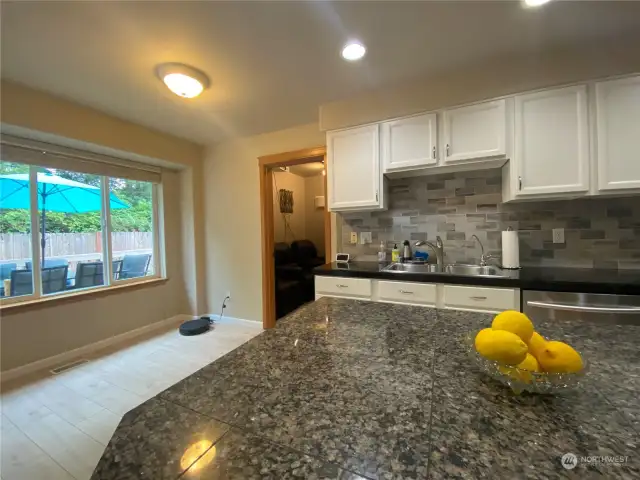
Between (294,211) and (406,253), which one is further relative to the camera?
(294,211)

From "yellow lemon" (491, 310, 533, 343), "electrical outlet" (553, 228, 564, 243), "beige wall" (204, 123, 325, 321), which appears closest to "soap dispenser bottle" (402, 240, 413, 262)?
"electrical outlet" (553, 228, 564, 243)

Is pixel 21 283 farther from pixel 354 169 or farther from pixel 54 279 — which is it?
pixel 354 169

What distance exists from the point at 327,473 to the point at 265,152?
3360mm

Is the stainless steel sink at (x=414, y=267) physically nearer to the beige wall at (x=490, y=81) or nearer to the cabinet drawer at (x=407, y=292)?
the cabinet drawer at (x=407, y=292)

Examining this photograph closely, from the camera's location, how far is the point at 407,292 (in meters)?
2.15

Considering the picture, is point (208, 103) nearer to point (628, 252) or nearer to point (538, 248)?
point (538, 248)

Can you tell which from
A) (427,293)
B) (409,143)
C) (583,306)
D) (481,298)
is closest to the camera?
(583,306)

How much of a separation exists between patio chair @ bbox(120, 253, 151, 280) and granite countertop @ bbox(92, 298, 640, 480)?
3.32m

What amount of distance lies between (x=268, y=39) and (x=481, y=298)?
2.24 meters

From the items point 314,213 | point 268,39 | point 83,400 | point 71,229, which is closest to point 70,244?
point 71,229

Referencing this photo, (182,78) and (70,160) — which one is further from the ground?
(182,78)

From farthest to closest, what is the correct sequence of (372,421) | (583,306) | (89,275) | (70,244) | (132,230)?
(132,230) < (89,275) < (70,244) < (583,306) < (372,421)

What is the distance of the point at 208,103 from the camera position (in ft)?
8.60

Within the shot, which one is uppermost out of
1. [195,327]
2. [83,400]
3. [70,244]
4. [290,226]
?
[290,226]
